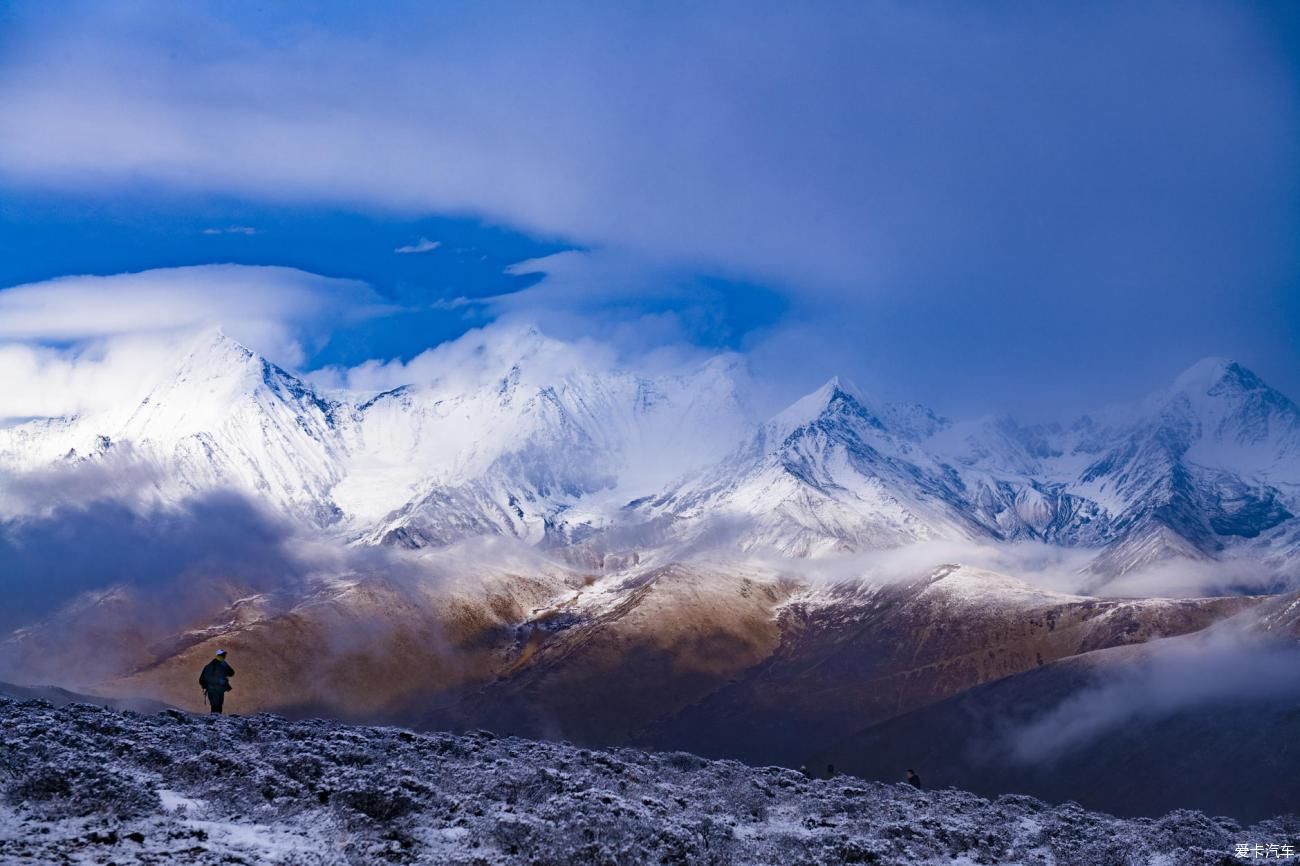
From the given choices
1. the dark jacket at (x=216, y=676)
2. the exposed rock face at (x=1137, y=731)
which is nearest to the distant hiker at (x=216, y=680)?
the dark jacket at (x=216, y=676)

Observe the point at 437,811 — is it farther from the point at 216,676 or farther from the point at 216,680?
the point at 216,676

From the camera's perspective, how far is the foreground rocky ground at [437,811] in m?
21.5

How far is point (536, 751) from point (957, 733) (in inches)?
5721

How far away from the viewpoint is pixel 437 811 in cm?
2597

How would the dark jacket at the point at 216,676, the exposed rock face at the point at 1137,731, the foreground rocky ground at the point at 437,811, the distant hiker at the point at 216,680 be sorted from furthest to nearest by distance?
1. the exposed rock face at the point at 1137,731
2. the dark jacket at the point at 216,676
3. the distant hiker at the point at 216,680
4. the foreground rocky ground at the point at 437,811

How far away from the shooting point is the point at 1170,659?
163375 mm

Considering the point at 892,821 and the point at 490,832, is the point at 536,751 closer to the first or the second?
the point at 892,821

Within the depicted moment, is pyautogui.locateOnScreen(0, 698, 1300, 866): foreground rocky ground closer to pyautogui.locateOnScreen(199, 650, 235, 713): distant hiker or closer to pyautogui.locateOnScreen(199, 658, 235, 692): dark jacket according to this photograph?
pyautogui.locateOnScreen(199, 650, 235, 713): distant hiker

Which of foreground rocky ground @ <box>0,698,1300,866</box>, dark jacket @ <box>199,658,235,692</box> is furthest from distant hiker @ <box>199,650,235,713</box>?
foreground rocky ground @ <box>0,698,1300,866</box>

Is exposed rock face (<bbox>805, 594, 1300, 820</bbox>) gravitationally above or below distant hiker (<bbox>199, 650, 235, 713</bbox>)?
below

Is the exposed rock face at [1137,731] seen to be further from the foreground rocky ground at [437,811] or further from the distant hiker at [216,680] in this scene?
the distant hiker at [216,680]

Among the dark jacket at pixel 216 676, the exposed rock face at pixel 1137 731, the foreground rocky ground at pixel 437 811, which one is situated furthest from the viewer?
the exposed rock face at pixel 1137 731

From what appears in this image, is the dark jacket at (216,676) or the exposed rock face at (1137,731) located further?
the exposed rock face at (1137,731)

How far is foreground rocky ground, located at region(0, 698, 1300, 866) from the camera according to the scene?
848 inches
